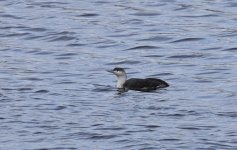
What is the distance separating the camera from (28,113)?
2169cm

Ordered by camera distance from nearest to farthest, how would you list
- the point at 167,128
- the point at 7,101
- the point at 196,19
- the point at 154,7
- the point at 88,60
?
the point at 167,128, the point at 7,101, the point at 88,60, the point at 196,19, the point at 154,7

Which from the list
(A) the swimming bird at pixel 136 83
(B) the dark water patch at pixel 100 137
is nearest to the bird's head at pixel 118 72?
(A) the swimming bird at pixel 136 83

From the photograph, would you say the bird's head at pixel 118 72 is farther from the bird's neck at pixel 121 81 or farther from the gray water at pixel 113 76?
the gray water at pixel 113 76

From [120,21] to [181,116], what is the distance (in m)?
12.9

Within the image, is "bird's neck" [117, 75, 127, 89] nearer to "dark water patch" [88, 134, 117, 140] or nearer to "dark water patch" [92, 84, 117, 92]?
"dark water patch" [92, 84, 117, 92]

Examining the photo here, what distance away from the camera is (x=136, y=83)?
82.4 feet

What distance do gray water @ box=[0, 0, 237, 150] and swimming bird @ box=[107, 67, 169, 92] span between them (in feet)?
0.87

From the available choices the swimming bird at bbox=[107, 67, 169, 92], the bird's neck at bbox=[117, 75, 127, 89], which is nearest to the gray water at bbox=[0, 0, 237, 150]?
the swimming bird at bbox=[107, 67, 169, 92]

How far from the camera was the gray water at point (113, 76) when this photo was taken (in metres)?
20.0

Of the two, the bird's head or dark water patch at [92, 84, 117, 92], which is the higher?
the bird's head

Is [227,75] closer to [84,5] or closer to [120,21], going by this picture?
[120,21]

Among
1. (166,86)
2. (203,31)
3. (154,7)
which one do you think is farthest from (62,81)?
(154,7)

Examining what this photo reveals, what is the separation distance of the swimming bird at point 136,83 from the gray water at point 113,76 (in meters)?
0.26

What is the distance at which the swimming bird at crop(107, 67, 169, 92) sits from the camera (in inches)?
970
